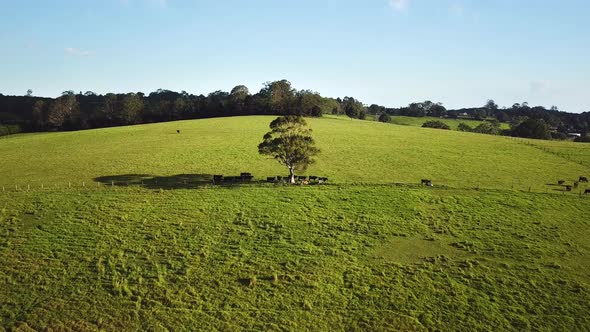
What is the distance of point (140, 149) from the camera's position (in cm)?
6253

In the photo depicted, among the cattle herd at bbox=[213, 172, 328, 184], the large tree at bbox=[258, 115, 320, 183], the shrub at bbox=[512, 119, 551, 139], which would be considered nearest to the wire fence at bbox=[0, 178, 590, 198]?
the cattle herd at bbox=[213, 172, 328, 184]

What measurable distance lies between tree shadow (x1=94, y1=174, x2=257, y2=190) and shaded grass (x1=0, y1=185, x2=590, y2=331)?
3.95 metres

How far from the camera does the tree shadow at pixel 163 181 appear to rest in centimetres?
4181

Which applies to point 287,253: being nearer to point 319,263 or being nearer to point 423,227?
point 319,263

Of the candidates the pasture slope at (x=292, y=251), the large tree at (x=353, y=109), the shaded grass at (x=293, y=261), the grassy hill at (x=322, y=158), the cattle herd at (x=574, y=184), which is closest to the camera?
the shaded grass at (x=293, y=261)

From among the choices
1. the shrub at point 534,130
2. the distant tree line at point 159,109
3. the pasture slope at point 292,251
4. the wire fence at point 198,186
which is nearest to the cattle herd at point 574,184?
the wire fence at point 198,186

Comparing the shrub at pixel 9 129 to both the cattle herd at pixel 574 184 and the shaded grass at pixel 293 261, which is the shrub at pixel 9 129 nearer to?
the shaded grass at pixel 293 261

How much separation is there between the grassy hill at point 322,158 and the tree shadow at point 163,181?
1891 millimetres

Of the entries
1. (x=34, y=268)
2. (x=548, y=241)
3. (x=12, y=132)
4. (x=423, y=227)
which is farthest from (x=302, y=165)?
(x=12, y=132)

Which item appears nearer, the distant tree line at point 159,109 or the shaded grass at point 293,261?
the shaded grass at point 293,261

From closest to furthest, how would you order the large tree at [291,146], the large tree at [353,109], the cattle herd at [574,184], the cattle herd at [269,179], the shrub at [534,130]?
1. the cattle herd at [574,184]
2. the cattle herd at [269,179]
3. the large tree at [291,146]
4. the shrub at [534,130]
5. the large tree at [353,109]

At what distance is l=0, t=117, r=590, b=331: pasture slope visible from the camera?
70.7 ft

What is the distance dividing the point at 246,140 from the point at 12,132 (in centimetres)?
7060

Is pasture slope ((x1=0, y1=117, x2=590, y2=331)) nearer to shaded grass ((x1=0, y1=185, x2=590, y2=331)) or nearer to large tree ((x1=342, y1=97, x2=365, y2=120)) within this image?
shaded grass ((x1=0, y1=185, x2=590, y2=331))
